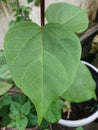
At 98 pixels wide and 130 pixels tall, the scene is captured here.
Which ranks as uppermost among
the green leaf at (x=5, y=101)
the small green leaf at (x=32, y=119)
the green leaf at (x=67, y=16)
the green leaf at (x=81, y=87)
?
the green leaf at (x=67, y=16)

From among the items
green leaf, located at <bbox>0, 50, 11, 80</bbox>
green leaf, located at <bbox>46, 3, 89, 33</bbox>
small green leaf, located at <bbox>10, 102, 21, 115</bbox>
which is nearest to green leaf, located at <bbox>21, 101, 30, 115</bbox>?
Answer: small green leaf, located at <bbox>10, 102, 21, 115</bbox>

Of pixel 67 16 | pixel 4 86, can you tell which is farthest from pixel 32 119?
pixel 67 16

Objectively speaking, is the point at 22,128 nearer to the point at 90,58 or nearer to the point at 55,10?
the point at 55,10

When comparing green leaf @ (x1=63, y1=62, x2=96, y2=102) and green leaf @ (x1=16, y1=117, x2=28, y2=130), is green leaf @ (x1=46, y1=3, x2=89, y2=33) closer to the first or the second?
green leaf @ (x1=63, y1=62, x2=96, y2=102)

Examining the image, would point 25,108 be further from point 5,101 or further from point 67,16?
point 67,16

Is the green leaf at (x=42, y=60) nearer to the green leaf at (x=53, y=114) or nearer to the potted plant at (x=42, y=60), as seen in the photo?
the potted plant at (x=42, y=60)

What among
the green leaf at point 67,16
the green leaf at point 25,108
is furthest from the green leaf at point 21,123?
the green leaf at point 67,16
